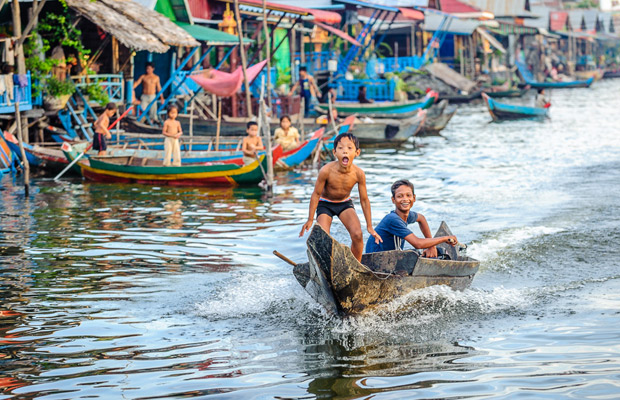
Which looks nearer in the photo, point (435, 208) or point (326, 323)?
point (326, 323)

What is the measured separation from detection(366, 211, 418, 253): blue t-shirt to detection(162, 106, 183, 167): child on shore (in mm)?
7944

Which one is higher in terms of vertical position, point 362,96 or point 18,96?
point 18,96

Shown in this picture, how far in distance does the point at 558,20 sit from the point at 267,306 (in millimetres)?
63998

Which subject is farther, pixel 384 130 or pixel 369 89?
pixel 369 89

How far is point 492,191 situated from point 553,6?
64248 millimetres

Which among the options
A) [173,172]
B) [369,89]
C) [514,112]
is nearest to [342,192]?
[173,172]

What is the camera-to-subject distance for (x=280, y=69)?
89.5ft

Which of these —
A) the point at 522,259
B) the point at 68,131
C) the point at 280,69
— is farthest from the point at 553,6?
the point at 522,259

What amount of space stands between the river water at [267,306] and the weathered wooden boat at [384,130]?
7820 mm

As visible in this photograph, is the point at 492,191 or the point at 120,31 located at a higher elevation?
the point at 120,31

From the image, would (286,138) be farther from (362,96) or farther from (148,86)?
(362,96)

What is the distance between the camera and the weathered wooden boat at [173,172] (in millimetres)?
14734

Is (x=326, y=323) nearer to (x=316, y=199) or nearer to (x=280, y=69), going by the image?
(x=316, y=199)

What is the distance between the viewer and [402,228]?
736 centimetres
